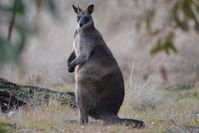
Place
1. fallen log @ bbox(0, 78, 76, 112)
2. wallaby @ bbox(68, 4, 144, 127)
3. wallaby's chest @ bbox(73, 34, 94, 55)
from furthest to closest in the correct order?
fallen log @ bbox(0, 78, 76, 112), wallaby's chest @ bbox(73, 34, 94, 55), wallaby @ bbox(68, 4, 144, 127)

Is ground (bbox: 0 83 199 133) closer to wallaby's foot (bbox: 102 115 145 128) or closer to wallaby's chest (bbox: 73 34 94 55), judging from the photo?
wallaby's foot (bbox: 102 115 145 128)

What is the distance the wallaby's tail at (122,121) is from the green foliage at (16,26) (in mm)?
5612

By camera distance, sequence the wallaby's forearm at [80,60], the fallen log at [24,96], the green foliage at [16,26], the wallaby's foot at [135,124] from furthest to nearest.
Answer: the fallen log at [24,96] < the wallaby's forearm at [80,60] < the wallaby's foot at [135,124] < the green foliage at [16,26]

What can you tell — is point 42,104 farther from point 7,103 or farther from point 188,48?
point 188,48

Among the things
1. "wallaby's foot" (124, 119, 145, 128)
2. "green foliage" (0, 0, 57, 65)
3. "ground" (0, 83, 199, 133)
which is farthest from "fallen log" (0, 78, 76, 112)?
"green foliage" (0, 0, 57, 65)

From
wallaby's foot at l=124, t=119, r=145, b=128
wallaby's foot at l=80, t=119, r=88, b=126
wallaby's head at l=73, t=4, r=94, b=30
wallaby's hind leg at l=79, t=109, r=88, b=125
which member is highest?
wallaby's head at l=73, t=4, r=94, b=30

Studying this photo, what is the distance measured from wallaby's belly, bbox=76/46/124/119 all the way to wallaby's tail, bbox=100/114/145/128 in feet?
0.37

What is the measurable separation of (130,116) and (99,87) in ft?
4.95

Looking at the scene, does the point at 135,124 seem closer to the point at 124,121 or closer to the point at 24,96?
the point at 124,121

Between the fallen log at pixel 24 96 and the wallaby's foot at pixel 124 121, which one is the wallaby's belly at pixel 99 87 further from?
the fallen log at pixel 24 96

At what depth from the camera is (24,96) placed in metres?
10.2

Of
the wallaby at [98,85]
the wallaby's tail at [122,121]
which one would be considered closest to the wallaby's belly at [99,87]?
the wallaby at [98,85]

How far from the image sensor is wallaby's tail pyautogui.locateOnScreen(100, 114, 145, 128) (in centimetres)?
857

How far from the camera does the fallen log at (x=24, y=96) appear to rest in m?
9.79
